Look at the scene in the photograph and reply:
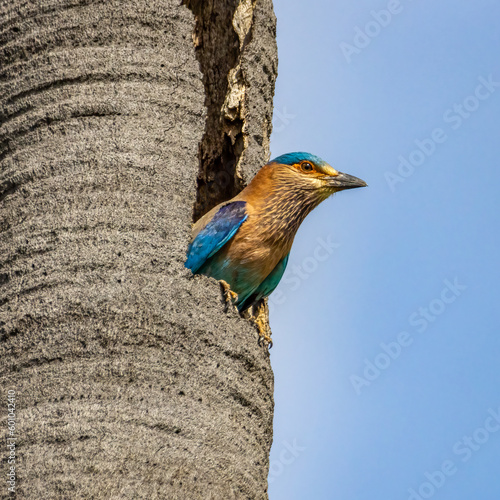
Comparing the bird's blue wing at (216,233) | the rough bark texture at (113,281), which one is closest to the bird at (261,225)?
the bird's blue wing at (216,233)

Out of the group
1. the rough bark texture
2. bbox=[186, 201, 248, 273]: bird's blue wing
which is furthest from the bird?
the rough bark texture

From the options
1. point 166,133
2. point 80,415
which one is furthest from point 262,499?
point 166,133

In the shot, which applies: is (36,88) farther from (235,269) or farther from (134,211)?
(235,269)

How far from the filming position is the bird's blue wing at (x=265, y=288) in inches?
217

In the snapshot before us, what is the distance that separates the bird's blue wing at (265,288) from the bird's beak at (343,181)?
2.33ft

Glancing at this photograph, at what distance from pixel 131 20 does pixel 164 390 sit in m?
2.03

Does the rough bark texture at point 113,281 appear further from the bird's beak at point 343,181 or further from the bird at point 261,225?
the bird's beak at point 343,181

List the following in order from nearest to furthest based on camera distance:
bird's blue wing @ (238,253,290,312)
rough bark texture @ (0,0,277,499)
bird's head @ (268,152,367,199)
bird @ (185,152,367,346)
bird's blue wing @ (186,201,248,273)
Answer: rough bark texture @ (0,0,277,499) < bird's blue wing @ (186,201,248,273) < bird @ (185,152,367,346) < bird's blue wing @ (238,253,290,312) < bird's head @ (268,152,367,199)

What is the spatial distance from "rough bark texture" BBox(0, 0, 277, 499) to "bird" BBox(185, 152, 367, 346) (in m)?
1.12

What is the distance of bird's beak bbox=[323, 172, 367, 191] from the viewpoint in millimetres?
5832

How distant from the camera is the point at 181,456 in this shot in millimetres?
3197

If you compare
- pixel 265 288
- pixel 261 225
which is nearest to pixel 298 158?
pixel 261 225

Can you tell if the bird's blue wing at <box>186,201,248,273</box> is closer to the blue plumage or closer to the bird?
the bird

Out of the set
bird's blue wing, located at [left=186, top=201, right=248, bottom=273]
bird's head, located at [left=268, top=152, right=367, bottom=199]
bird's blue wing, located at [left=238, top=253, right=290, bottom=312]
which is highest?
bird's head, located at [left=268, top=152, right=367, bottom=199]
